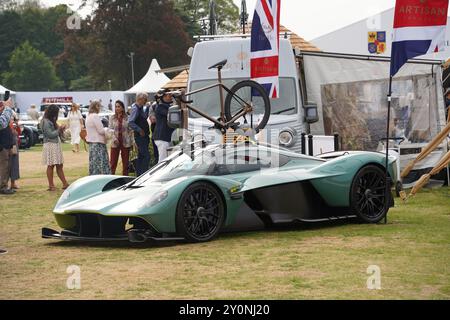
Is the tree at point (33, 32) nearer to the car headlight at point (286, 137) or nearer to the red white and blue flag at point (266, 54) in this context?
the car headlight at point (286, 137)

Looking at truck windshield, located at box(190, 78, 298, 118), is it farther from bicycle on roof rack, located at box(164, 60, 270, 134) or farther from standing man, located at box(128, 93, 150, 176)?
standing man, located at box(128, 93, 150, 176)

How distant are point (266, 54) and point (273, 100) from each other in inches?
60.8

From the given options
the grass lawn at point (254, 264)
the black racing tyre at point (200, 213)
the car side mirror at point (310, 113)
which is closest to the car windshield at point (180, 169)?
the black racing tyre at point (200, 213)

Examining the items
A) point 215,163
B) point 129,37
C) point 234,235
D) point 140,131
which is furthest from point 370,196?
point 129,37

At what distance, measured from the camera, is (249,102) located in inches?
587

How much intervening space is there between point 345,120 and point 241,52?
295 cm

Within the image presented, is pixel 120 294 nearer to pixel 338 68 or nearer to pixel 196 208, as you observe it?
pixel 196 208

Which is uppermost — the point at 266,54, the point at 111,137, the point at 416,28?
the point at 416,28

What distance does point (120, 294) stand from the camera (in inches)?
294

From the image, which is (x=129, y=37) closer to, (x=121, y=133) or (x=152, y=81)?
(x=152, y=81)

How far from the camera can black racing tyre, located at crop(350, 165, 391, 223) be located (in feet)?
38.4

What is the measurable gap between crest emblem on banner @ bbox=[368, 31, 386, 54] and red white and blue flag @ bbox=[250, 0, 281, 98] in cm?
1699

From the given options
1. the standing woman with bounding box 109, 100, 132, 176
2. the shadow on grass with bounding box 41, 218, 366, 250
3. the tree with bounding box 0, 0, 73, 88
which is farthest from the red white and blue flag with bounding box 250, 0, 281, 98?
the tree with bounding box 0, 0, 73, 88

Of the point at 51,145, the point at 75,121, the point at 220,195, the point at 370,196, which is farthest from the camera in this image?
the point at 75,121
